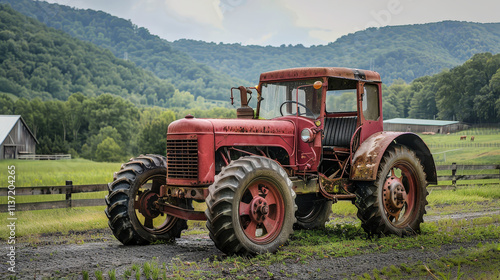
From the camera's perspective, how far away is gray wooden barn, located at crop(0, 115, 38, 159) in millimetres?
43594

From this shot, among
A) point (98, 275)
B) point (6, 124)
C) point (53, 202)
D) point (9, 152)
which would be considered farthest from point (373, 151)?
point (9, 152)

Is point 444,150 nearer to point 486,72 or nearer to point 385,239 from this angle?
point 486,72

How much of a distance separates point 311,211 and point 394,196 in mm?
1644

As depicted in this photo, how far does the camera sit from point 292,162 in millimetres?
7906

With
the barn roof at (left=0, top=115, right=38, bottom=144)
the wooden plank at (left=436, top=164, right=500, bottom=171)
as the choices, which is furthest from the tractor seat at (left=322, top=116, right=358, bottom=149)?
the barn roof at (left=0, top=115, right=38, bottom=144)

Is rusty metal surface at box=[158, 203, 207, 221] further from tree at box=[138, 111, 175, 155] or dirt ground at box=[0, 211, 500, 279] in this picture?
tree at box=[138, 111, 175, 155]

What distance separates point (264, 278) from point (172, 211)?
2.25m

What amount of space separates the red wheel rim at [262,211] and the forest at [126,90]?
6.86 meters

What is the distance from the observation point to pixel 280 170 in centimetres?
702

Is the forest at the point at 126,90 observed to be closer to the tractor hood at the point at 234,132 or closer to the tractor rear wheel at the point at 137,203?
the tractor hood at the point at 234,132

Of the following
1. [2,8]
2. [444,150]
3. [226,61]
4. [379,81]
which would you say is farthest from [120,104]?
[226,61]

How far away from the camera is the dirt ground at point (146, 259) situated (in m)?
5.91

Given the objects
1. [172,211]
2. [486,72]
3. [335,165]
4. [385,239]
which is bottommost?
[385,239]

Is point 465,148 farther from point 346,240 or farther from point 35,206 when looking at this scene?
point 35,206
